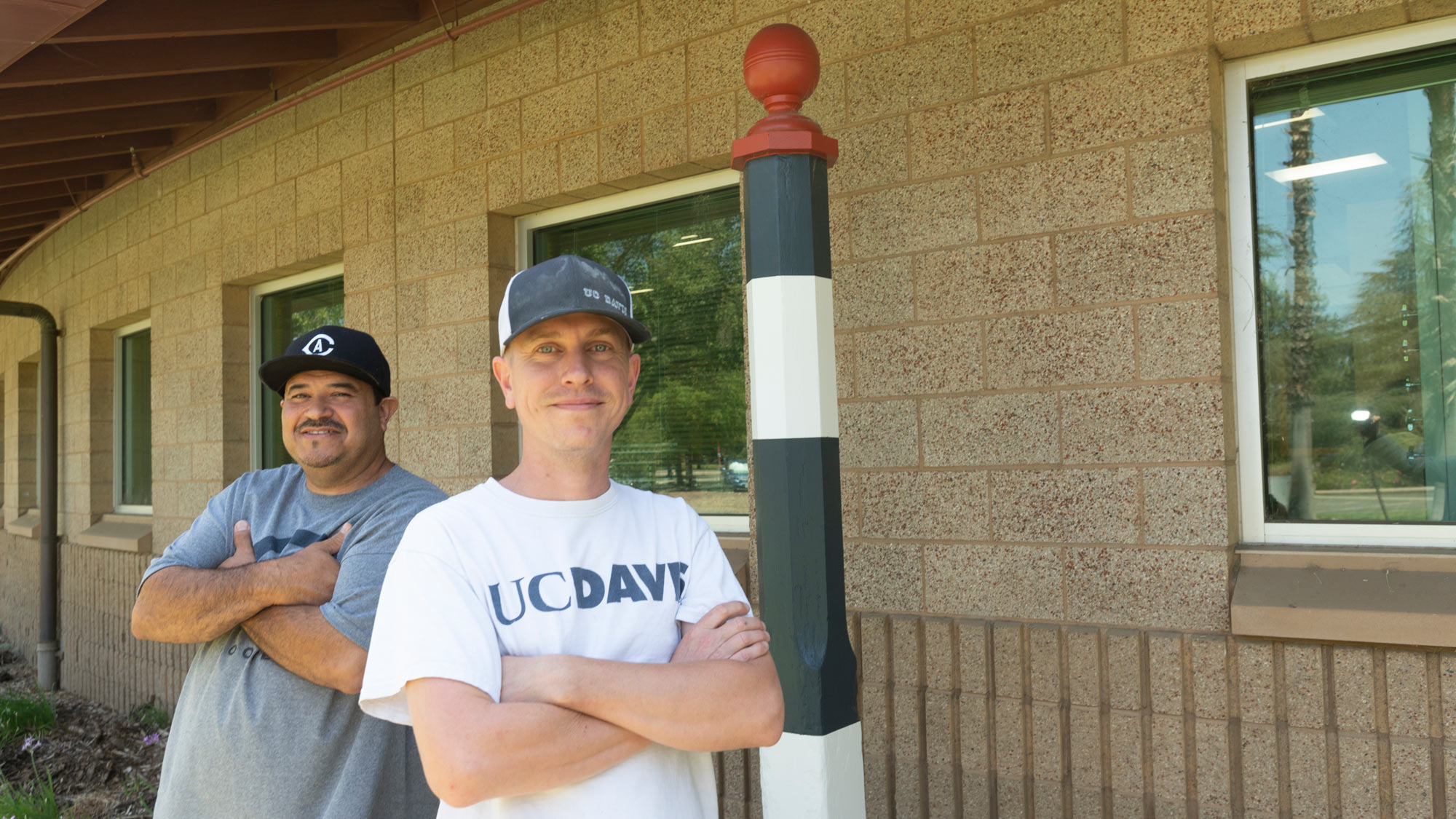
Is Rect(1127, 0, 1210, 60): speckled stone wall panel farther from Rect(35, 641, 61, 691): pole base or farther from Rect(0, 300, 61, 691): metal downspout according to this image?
Rect(35, 641, 61, 691): pole base

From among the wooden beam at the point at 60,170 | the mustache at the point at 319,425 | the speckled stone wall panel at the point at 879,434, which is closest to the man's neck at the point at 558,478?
the mustache at the point at 319,425

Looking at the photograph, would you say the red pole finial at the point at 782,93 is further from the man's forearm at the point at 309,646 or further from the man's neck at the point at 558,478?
the man's forearm at the point at 309,646

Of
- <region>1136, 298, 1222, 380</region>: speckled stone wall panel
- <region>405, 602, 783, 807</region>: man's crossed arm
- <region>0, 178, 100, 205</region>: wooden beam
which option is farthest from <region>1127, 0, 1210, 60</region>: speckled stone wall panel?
<region>0, 178, 100, 205</region>: wooden beam

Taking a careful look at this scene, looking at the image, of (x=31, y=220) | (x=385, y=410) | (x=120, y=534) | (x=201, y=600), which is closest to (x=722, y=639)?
(x=201, y=600)

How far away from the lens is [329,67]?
18.8ft

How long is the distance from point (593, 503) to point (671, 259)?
9.96 feet

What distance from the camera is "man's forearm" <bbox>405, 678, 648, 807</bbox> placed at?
1.35 m

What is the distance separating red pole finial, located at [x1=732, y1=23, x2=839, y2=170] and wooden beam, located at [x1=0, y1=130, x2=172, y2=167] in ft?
19.0

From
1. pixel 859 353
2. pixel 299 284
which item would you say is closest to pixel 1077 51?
pixel 859 353

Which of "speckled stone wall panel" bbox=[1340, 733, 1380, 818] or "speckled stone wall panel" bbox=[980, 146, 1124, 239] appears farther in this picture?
"speckled stone wall panel" bbox=[980, 146, 1124, 239]

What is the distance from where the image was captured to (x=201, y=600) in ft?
6.92

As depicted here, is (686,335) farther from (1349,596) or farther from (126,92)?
(126,92)

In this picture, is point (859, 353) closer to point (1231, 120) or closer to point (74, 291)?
point (1231, 120)

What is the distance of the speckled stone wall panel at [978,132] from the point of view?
130 inches
